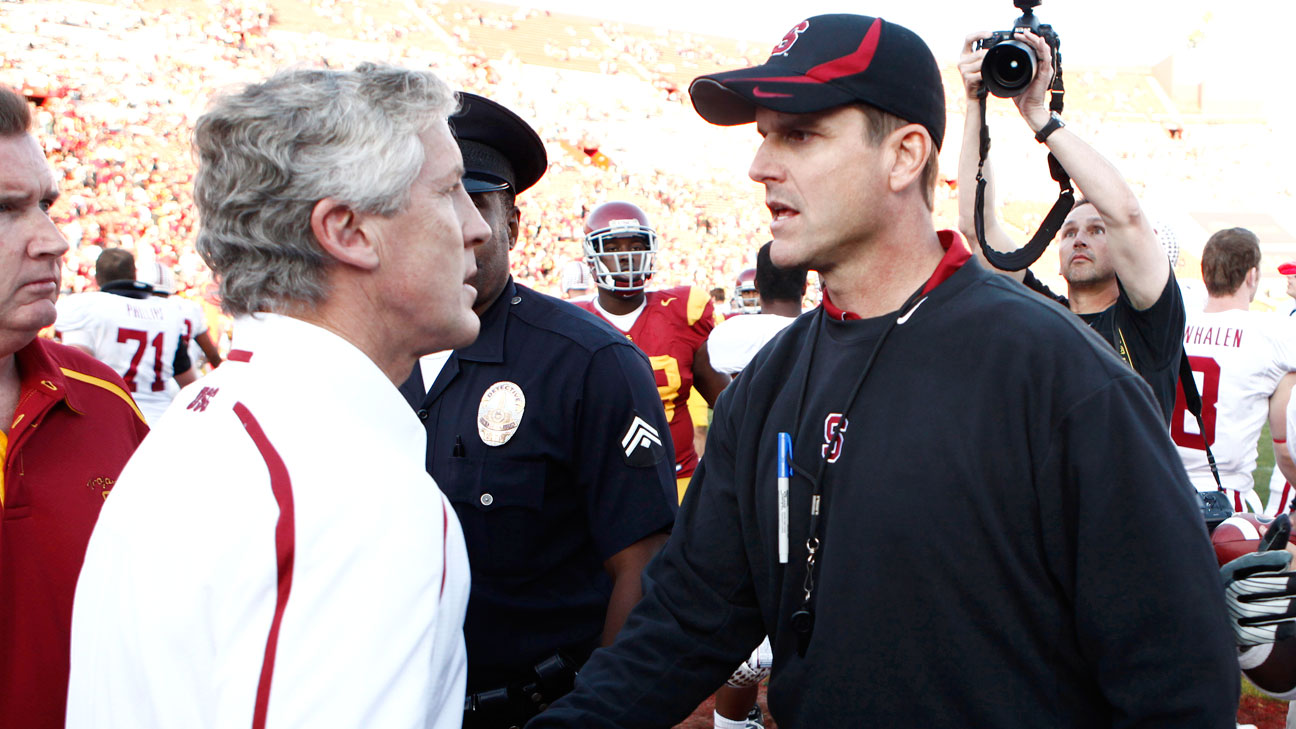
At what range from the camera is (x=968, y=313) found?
165 centimetres

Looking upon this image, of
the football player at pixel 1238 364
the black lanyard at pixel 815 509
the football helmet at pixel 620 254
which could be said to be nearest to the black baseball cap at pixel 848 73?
the black lanyard at pixel 815 509

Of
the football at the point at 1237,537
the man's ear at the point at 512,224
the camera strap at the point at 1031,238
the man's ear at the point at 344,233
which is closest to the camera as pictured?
the man's ear at the point at 344,233

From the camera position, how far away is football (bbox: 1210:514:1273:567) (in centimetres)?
195

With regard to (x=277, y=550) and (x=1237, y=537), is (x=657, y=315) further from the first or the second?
(x=277, y=550)

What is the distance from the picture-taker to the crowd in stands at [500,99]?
2097 cm

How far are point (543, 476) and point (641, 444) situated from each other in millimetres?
242

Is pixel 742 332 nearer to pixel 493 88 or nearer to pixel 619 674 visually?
pixel 619 674

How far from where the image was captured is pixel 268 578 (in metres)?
1.13

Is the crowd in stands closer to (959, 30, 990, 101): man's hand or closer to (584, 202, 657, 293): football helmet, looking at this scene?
(584, 202, 657, 293): football helmet

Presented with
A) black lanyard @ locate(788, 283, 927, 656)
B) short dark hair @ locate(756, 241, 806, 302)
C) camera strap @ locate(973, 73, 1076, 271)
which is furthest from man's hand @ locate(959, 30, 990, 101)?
short dark hair @ locate(756, 241, 806, 302)

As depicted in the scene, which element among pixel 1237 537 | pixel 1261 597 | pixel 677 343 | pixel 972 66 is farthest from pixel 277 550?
pixel 677 343

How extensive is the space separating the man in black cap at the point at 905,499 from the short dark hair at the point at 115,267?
6615mm

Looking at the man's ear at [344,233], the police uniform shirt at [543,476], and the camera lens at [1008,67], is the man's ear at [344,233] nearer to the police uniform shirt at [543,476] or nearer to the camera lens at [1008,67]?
the police uniform shirt at [543,476]

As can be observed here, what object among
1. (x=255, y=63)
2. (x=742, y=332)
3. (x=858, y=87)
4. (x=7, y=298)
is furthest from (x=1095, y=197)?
(x=255, y=63)
